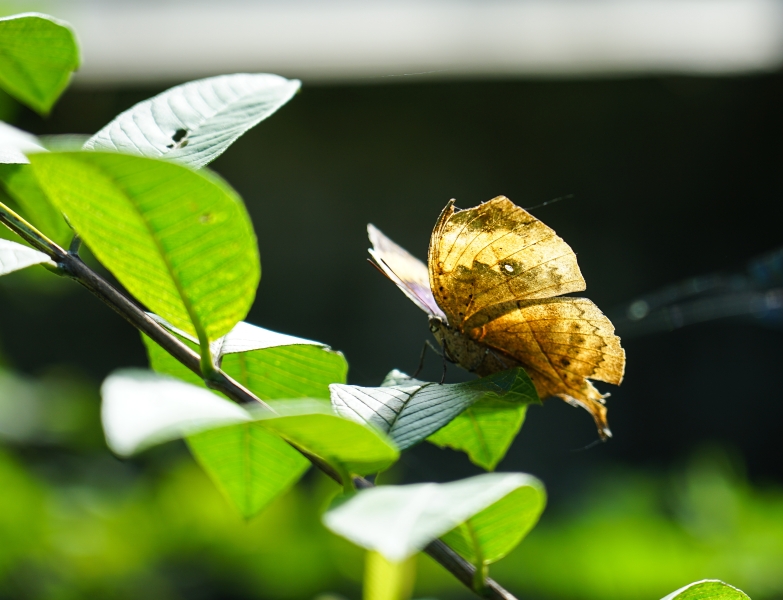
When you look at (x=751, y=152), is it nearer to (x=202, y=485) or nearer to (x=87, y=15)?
(x=202, y=485)

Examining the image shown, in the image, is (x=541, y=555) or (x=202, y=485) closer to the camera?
(x=541, y=555)

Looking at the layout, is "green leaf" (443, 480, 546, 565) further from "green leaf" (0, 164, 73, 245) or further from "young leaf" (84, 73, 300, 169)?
"green leaf" (0, 164, 73, 245)

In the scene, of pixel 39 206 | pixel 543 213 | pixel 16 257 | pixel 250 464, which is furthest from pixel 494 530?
pixel 543 213

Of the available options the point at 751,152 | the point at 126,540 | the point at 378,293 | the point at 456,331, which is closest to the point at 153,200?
the point at 456,331

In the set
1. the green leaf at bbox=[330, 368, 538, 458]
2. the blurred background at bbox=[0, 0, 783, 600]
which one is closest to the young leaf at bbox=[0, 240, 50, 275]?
the green leaf at bbox=[330, 368, 538, 458]

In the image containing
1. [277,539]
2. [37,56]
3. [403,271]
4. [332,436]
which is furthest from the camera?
[277,539]

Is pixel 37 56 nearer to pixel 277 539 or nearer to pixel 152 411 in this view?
pixel 152 411
